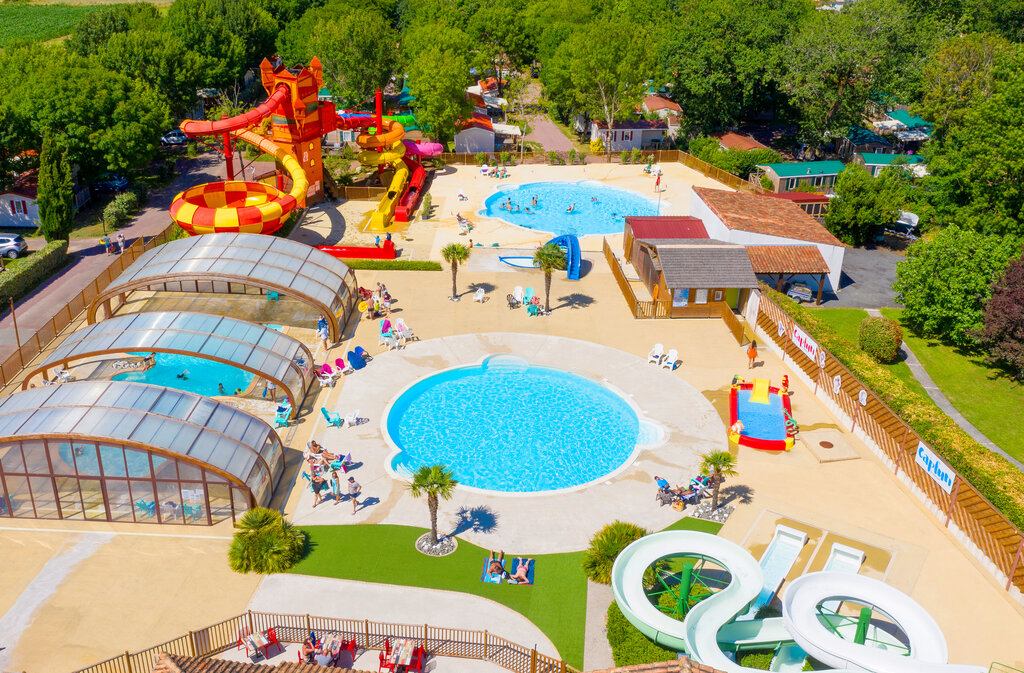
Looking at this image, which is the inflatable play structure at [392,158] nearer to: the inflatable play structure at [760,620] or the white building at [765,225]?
the white building at [765,225]

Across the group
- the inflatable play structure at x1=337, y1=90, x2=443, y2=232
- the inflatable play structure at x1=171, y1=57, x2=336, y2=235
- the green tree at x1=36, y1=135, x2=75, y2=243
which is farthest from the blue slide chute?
the green tree at x1=36, y1=135, x2=75, y2=243

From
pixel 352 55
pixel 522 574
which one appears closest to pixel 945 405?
pixel 522 574

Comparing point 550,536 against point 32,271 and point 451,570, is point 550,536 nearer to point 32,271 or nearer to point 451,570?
point 451,570

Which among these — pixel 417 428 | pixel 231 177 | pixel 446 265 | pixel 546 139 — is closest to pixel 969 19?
pixel 546 139

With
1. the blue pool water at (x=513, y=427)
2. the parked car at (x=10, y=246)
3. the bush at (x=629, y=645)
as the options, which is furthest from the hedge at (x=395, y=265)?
the bush at (x=629, y=645)

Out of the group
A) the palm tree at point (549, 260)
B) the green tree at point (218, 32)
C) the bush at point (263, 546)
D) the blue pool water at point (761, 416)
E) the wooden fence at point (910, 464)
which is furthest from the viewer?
the green tree at point (218, 32)

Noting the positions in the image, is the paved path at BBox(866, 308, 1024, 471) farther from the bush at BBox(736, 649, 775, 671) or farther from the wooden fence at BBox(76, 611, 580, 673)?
the wooden fence at BBox(76, 611, 580, 673)

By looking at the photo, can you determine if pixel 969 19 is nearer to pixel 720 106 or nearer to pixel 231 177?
pixel 720 106
